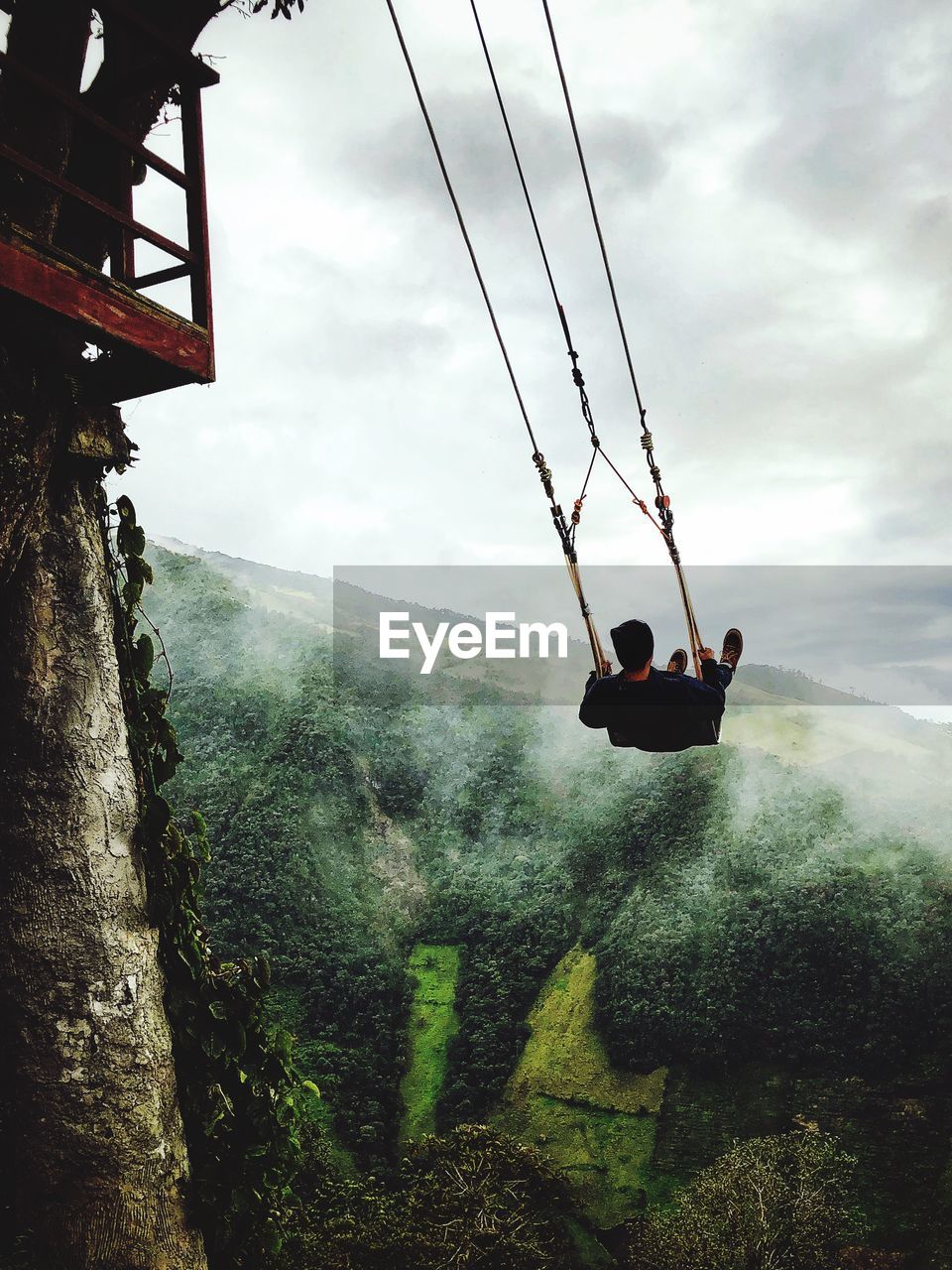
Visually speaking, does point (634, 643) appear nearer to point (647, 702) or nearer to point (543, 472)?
point (647, 702)

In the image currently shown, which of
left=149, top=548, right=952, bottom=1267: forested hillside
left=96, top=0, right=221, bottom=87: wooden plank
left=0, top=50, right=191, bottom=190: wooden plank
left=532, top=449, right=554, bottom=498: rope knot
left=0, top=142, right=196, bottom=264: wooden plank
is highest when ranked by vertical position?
left=96, top=0, right=221, bottom=87: wooden plank

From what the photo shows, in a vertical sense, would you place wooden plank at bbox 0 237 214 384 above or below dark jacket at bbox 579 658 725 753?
above

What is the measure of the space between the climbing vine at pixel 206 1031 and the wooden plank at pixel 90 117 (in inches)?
60.0

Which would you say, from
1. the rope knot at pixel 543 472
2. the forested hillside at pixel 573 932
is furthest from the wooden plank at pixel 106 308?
the forested hillside at pixel 573 932

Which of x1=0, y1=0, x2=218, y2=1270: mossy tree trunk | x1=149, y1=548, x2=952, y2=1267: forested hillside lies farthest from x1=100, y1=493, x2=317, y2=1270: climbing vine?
x1=149, y1=548, x2=952, y2=1267: forested hillside

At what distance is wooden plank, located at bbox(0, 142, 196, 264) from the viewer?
3.23 meters

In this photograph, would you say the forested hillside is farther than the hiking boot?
Yes

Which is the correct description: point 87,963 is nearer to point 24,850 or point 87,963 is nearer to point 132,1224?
point 24,850

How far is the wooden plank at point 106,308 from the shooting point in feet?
10.5

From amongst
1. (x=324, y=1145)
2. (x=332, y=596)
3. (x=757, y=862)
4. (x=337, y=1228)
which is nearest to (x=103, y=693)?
(x=337, y=1228)

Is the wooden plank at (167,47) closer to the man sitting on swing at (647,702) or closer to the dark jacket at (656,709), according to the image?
the man sitting on swing at (647,702)

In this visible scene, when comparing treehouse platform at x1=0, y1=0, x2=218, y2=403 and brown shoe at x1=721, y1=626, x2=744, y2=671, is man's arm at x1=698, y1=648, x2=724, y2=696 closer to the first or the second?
brown shoe at x1=721, y1=626, x2=744, y2=671

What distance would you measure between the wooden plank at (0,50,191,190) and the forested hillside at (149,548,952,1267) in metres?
9.67

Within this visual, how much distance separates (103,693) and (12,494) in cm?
96
